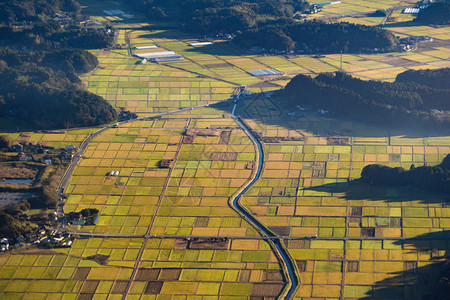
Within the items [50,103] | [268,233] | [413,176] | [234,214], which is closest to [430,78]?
[413,176]

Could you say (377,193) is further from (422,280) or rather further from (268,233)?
(422,280)

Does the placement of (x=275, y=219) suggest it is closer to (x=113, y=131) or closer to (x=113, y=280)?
(x=113, y=280)

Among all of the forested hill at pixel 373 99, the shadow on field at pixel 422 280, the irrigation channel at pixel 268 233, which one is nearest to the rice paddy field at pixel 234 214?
the shadow on field at pixel 422 280

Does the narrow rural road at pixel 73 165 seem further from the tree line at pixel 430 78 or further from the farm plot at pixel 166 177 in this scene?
the tree line at pixel 430 78

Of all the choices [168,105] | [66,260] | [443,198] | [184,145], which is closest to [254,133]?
[184,145]

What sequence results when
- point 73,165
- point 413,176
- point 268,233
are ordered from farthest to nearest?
point 73,165 < point 413,176 < point 268,233

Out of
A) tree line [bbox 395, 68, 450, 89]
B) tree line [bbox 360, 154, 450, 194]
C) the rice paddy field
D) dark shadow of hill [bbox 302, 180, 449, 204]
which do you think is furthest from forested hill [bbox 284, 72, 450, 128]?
dark shadow of hill [bbox 302, 180, 449, 204]
